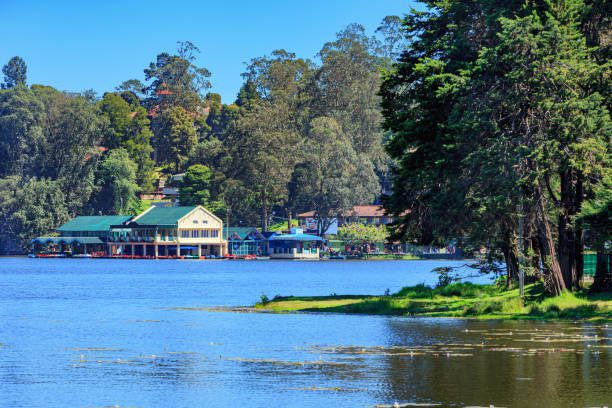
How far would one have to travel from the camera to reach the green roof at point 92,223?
19675 centimetres

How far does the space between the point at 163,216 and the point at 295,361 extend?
6315 inches

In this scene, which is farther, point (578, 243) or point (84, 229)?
point (84, 229)

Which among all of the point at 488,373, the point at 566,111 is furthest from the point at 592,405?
the point at 566,111

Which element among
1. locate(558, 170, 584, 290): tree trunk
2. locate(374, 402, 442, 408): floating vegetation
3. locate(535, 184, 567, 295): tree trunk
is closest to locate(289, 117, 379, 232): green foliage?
locate(558, 170, 584, 290): tree trunk

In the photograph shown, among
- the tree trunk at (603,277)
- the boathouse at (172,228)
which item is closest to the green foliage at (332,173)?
the boathouse at (172,228)

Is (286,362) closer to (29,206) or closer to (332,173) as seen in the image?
(332,173)

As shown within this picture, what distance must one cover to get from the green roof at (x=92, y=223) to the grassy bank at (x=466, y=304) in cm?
14063

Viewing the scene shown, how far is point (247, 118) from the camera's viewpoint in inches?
7279

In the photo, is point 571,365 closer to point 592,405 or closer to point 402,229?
point 592,405

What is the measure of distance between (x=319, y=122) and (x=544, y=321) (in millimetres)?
138975

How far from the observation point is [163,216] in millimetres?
193500

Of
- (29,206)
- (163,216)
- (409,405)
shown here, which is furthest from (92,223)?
(409,405)

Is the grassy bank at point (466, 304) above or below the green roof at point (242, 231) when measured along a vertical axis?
below

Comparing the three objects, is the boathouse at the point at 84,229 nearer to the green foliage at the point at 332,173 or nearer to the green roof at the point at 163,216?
the green roof at the point at 163,216
